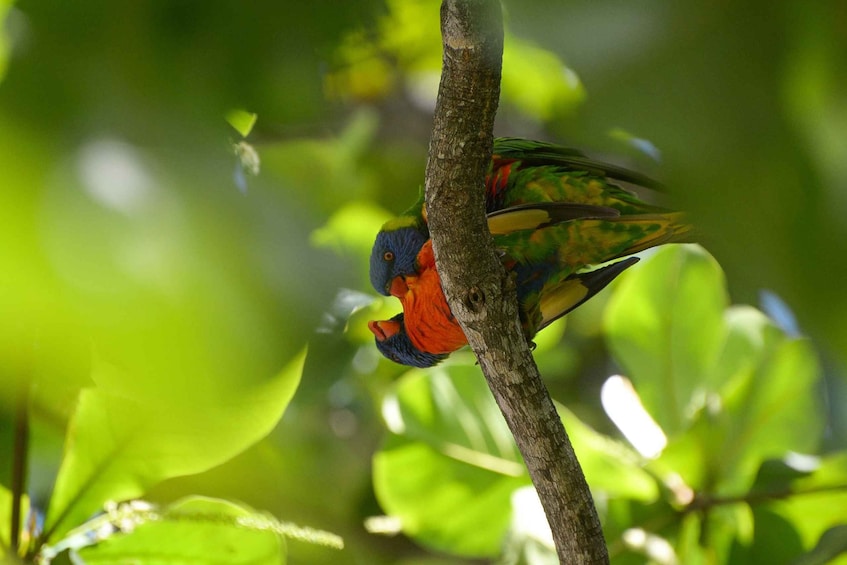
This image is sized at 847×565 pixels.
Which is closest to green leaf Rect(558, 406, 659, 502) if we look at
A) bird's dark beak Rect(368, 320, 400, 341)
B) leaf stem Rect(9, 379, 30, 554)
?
bird's dark beak Rect(368, 320, 400, 341)

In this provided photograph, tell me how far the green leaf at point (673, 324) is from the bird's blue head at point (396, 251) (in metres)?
0.54

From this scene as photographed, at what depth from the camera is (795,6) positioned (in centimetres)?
13

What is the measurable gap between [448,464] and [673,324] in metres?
0.59

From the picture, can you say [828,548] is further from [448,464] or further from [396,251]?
[396,251]

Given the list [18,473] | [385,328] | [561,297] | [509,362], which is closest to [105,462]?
[18,473]

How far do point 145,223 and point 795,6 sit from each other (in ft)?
0.41

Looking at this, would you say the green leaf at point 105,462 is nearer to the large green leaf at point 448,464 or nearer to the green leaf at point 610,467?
the large green leaf at point 448,464

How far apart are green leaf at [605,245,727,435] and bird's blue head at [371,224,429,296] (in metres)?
0.54

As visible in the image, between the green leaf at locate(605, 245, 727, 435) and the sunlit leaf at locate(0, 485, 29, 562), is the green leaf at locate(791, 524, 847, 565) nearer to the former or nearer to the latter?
the green leaf at locate(605, 245, 727, 435)

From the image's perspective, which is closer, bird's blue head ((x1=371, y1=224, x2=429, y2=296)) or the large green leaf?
bird's blue head ((x1=371, y1=224, x2=429, y2=296))

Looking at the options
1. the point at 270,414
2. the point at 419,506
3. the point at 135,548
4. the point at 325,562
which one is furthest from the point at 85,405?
the point at 325,562

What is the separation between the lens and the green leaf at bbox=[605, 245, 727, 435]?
169 cm

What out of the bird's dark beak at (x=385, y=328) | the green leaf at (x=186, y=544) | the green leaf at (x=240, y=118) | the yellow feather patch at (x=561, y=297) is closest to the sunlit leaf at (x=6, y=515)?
the green leaf at (x=186, y=544)

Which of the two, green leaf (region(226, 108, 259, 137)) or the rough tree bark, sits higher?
the rough tree bark
